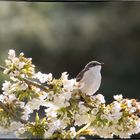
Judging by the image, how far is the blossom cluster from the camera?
1.61 m

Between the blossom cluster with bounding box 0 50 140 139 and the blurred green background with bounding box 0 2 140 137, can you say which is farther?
the blurred green background with bounding box 0 2 140 137

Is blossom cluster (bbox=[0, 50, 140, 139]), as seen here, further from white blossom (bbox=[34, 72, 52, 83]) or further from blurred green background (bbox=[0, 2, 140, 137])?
blurred green background (bbox=[0, 2, 140, 137])

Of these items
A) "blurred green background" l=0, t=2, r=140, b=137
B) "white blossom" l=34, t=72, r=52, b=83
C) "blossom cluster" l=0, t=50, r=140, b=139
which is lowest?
"blossom cluster" l=0, t=50, r=140, b=139

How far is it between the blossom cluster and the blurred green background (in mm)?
1992

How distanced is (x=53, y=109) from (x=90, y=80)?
0.60ft

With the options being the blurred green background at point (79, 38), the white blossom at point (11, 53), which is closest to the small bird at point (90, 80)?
the white blossom at point (11, 53)

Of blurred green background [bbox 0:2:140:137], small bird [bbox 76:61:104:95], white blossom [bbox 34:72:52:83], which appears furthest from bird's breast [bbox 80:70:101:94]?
blurred green background [bbox 0:2:140:137]

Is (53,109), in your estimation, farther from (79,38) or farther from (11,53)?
(79,38)

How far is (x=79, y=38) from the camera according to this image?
4.25 m

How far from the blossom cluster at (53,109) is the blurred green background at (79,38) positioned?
1.99 meters

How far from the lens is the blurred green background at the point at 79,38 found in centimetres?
381

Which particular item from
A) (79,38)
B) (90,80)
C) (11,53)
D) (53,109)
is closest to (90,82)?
(90,80)

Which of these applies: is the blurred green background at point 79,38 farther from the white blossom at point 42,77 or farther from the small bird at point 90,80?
the white blossom at point 42,77

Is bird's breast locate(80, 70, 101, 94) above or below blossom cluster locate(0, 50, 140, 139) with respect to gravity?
above
